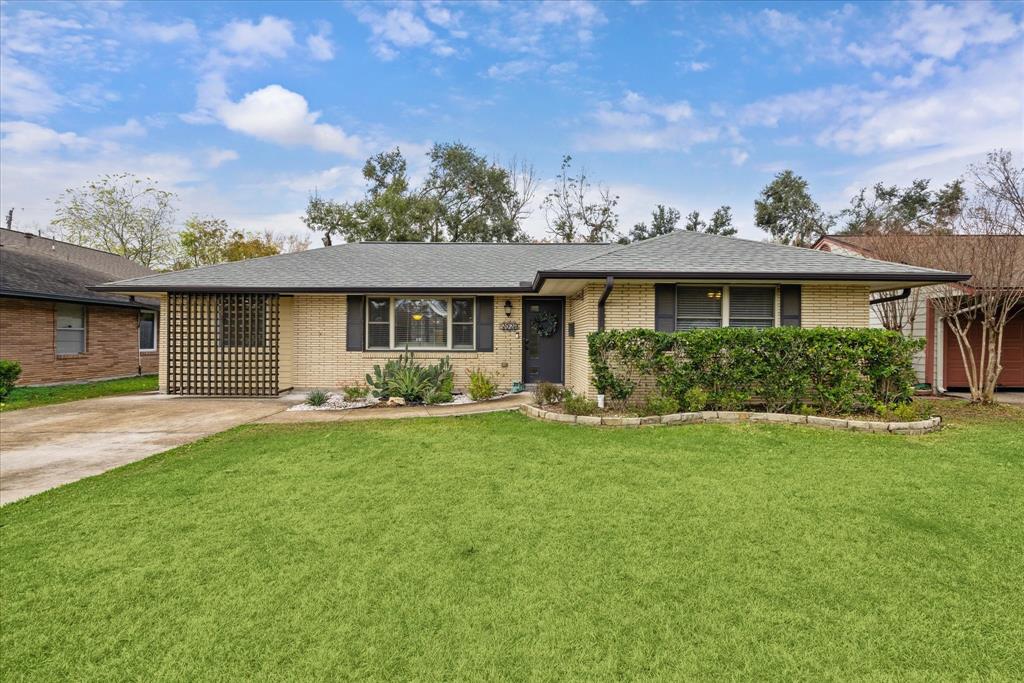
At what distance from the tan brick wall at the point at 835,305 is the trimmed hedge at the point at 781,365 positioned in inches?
49.5

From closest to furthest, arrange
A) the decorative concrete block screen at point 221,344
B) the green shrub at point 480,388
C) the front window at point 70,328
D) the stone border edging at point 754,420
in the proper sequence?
the stone border edging at point 754,420
the green shrub at point 480,388
the decorative concrete block screen at point 221,344
the front window at point 70,328

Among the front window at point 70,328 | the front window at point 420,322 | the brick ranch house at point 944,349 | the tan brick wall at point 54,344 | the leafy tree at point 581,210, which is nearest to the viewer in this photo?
the front window at point 420,322

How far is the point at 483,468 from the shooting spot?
15.8ft

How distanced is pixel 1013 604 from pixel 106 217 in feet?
126

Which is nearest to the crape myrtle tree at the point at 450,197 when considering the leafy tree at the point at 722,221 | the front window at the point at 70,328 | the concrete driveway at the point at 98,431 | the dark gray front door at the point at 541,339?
the leafy tree at the point at 722,221

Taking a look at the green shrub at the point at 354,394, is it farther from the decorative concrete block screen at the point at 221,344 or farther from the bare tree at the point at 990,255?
the bare tree at the point at 990,255

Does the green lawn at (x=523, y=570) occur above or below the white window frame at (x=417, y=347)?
below

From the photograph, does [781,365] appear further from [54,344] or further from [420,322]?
[54,344]

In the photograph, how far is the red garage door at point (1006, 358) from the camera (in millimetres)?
11250

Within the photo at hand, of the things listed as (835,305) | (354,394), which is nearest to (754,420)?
(835,305)

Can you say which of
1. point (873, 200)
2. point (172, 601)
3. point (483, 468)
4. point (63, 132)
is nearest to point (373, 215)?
point (63, 132)

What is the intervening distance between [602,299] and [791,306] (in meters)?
3.57

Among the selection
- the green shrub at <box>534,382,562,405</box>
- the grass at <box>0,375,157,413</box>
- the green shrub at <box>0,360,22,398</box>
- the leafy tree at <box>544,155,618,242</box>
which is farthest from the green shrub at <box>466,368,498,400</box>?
the leafy tree at <box>544,155,618,242</box>

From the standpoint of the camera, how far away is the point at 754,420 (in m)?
6.88
